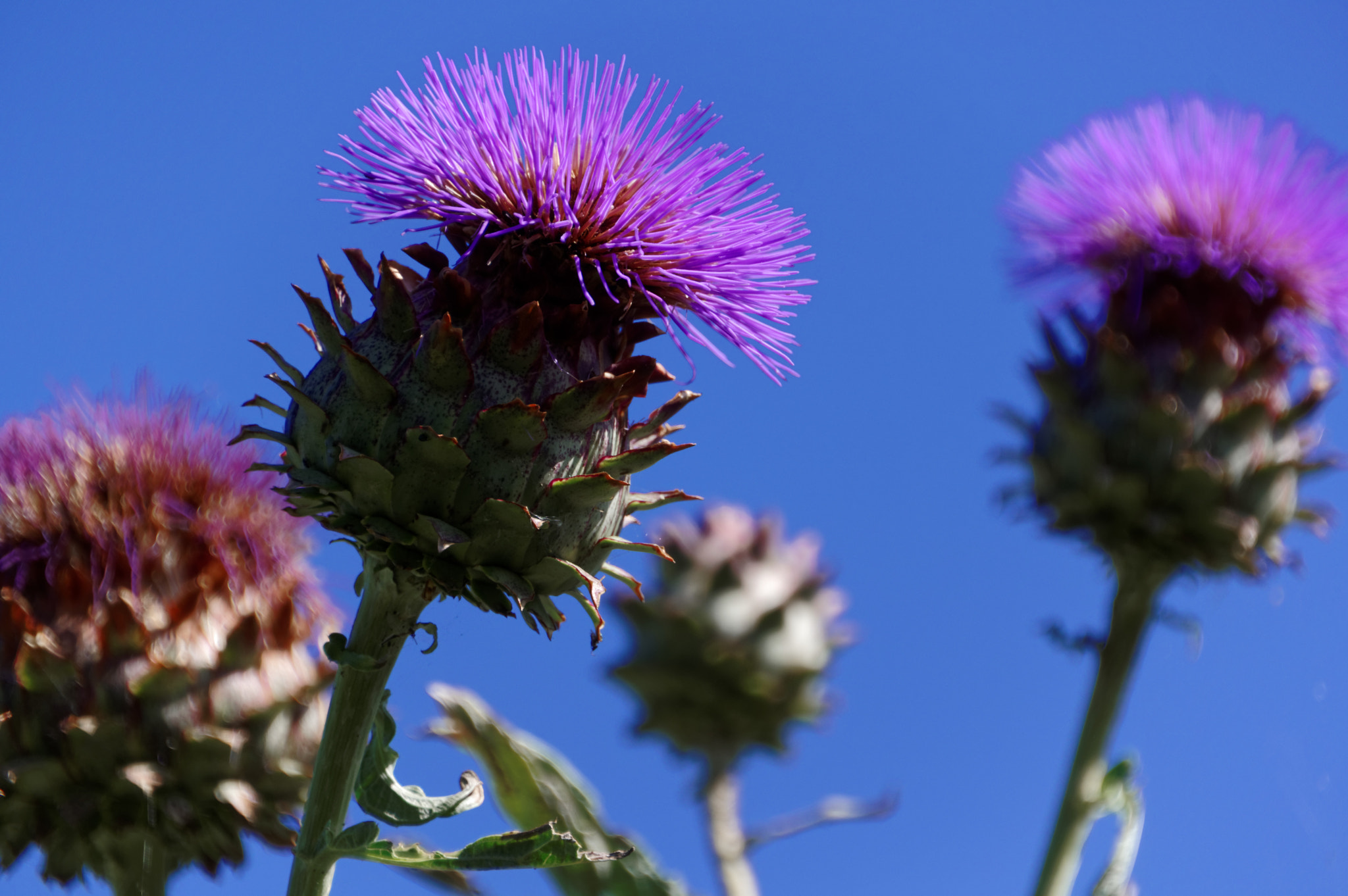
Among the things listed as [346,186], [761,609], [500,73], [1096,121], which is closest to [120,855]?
[346,186]

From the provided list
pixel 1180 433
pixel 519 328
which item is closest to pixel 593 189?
pixel 519 328

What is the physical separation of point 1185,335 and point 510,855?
1.93 m

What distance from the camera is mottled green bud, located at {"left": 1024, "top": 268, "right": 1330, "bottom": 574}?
243 cm

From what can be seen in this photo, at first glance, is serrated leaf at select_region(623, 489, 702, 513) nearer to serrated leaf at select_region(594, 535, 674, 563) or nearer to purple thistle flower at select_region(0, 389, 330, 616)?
serrated leaf at select_region(594, 535, 674, 563)

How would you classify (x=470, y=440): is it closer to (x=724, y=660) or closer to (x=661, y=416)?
(x=661, y=416)

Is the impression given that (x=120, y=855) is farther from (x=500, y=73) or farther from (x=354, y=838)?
(x=500, y=73)

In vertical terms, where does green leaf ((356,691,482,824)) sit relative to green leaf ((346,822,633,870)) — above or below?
above

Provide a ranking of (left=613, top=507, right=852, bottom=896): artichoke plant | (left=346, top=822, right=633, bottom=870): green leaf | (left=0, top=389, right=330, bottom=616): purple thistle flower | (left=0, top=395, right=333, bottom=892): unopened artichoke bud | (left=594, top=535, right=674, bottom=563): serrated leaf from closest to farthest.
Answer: (left=346, top=822, right=633, bottom=870): green leaf
(left=594, top=535, right=674, bottom=563): serrated leaf
(left=0, top=395, right=333, bottom=892): unopened artichoke bud
(left=0, top=389, right=330, bottom=616): purple thistle flower
(left=613, top=507, right=852, bottom=896): artichoke plant

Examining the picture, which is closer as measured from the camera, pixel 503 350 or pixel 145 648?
pixel 503 350

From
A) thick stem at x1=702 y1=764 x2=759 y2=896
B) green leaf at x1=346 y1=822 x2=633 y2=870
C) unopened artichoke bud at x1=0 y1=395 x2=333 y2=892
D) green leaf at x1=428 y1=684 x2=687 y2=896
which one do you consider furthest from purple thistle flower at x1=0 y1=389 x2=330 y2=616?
thick stem at x1=702 y1=764 x2=759 y2=896

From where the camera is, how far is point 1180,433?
7.99 feet

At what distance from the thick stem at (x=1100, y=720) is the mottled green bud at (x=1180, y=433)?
0.25 feet

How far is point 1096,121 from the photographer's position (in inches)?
112

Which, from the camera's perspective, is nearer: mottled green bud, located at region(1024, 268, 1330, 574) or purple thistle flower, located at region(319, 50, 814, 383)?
purple thistle flower, located at region(319, 50, 814, 383)
